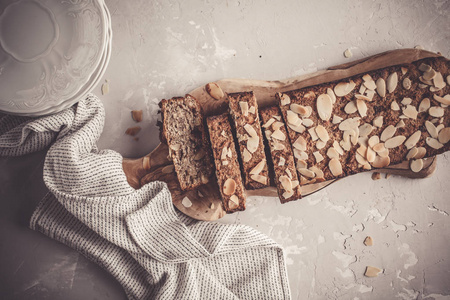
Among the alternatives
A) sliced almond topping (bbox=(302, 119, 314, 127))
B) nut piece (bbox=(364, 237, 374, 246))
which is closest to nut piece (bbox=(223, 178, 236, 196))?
sliced almond topping (bbox=(302, 119, 314, 127))

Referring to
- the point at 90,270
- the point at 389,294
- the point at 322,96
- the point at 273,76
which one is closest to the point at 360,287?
the point at 389,294

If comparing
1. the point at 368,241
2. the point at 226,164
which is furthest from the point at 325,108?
the point at 368,241

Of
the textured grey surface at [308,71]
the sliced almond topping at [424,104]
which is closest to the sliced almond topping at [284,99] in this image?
the textured grey surface at [308,71]

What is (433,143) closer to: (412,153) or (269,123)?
(412,153)

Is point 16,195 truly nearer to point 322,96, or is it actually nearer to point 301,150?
point 301,150

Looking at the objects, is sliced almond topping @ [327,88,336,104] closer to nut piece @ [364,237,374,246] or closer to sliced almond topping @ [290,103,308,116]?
sliced almond topping @ [290,103,308,116]

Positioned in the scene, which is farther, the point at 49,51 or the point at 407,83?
the point at 407,83
